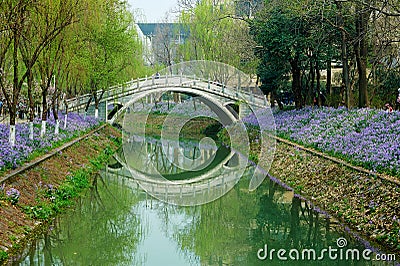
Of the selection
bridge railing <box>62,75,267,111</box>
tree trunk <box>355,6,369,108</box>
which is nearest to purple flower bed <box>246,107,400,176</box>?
tree trunk <box>355,6,369,108</box>

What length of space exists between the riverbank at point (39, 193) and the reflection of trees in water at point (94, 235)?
283 millimetres

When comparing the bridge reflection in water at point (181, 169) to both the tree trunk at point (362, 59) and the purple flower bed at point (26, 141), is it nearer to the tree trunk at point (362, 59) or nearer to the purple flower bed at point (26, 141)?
the purple flower bed at point (26, 141)

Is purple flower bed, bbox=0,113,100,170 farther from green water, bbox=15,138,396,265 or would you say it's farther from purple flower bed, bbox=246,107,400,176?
purple flower bed, bbox=246,107,400,176

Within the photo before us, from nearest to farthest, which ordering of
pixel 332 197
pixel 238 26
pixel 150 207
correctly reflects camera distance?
pixel 332 197
pixel 150 207
pixel 238 26

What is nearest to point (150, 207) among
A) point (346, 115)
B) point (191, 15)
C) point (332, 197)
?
point (332, 197)

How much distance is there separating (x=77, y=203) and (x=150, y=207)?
1.80 metres

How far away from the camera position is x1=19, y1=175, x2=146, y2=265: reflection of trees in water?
889 cm

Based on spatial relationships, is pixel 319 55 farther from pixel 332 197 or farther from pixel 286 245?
pixel 286 245

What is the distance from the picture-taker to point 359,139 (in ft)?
45.0

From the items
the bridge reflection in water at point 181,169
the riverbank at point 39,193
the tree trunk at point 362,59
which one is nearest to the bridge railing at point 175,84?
the bridge reflection in water at point 181,169

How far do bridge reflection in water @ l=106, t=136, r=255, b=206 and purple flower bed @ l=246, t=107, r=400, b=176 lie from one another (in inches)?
103

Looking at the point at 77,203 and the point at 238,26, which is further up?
the point at 238,26

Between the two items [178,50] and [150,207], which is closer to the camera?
[150,207]

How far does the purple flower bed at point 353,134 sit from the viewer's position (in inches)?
456
